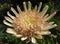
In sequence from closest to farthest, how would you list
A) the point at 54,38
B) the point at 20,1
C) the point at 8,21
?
the point at 54,38
the point at 8,21
the point at 20,1

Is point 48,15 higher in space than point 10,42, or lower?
higher

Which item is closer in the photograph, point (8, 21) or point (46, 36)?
point (46, 36)

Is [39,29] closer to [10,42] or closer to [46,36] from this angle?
[46,36]

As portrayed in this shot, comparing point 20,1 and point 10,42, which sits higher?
point 20,1

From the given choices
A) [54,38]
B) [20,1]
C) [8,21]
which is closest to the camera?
[54,38]

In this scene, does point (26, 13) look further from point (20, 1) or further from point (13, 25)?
point (20, 1)

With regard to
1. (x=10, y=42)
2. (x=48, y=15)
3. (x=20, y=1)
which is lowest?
(x=10, y=42)

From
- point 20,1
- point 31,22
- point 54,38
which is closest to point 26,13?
point 31,22

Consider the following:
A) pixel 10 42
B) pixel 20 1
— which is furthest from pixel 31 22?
pixel 20 1

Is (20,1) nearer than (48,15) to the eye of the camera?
No
